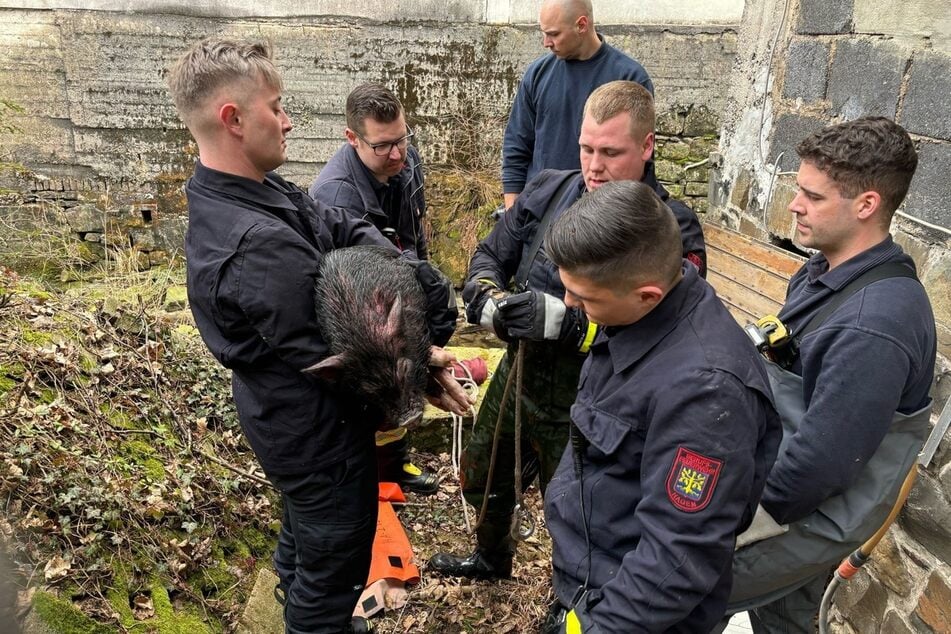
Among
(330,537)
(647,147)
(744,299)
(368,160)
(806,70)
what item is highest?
(806,70)

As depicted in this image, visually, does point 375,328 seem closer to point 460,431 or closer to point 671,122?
point 460,431

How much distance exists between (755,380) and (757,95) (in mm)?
3146

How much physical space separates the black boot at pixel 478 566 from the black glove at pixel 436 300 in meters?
1.45

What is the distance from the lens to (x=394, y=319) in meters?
2.10

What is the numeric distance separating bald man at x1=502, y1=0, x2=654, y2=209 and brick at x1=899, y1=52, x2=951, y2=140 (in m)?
1.41

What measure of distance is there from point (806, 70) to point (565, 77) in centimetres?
138

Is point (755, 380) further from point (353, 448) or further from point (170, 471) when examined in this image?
point (170, 471)

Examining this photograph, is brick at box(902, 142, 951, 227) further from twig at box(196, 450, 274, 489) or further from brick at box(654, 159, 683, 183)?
brick at box(654, 159, 683, 183)

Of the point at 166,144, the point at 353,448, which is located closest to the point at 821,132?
the point at 353,448

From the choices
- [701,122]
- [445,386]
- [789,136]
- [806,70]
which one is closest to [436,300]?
[445,386]

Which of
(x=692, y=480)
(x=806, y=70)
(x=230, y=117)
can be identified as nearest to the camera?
(x=692, y=480)

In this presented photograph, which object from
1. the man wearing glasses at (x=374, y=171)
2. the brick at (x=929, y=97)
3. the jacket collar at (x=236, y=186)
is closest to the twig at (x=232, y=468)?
the man wearing glasses at (x=374, y=171)

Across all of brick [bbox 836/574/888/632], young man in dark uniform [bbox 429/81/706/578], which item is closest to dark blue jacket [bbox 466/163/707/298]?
young man in dark uniform [bbox 429/81/706/578]

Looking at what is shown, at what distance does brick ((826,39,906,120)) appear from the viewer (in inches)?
110
